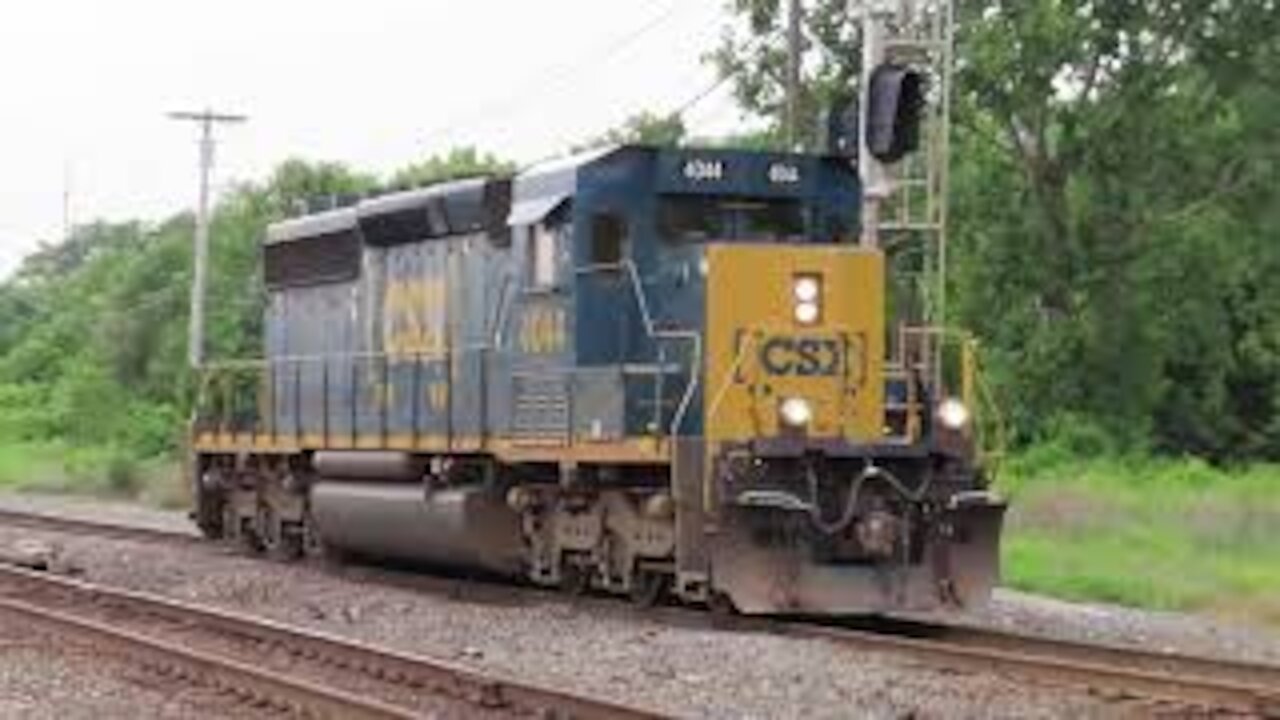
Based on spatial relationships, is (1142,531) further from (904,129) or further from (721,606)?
(721,606)

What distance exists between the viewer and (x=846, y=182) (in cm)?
1611

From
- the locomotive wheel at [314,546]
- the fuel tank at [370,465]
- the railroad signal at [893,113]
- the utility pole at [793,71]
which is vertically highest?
the utility pole at [793,71]

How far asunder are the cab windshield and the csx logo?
112 cm

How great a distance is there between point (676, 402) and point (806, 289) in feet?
3.66

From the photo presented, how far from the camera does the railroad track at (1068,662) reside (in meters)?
10.8

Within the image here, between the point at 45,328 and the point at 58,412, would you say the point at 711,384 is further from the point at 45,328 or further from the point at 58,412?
the point at 45,328

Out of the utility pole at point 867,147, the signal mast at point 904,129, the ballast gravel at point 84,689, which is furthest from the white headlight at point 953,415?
the ballast gravel at point 84,689

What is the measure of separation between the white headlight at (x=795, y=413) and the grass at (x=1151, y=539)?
4.47 meters

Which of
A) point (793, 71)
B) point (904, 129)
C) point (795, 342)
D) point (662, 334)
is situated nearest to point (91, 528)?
point (793, 71)

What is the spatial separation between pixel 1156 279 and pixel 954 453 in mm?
20625

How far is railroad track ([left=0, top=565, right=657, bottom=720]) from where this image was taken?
10031 millimetres

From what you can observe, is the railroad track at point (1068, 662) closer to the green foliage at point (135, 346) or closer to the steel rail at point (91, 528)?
the steel rail at point (91, 528)

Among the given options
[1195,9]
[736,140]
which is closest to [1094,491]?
[1195,9]

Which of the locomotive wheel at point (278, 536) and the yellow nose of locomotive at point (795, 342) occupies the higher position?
the yellow nose of locomotive at point (795, 342)
